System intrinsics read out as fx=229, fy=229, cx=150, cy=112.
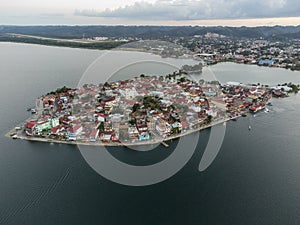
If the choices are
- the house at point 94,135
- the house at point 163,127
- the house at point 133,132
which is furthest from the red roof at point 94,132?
the house at point 163,127

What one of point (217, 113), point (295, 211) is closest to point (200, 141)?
point (217, 113)

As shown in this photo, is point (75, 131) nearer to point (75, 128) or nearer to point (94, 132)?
point (75, 128)

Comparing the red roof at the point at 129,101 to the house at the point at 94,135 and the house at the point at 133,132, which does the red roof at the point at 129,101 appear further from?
the house at the point at 94,135

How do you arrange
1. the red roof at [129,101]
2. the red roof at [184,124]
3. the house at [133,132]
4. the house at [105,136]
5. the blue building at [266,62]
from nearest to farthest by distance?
the house at [105,136] → the house at [133,132] → the red roof at [184,124] → the red roof at [129,101] → the blue building at [266,62]

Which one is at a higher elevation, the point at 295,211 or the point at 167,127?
the point at 167,127

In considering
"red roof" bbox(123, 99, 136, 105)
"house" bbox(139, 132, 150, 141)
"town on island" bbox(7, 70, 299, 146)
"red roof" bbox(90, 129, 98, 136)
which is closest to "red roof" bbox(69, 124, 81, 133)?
"town on island" bbox(7, 70, 299, 146)

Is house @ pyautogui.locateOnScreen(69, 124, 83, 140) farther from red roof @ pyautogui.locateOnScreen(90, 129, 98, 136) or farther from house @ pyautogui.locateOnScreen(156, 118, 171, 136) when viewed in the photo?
house @ pyautogui.locateOnScreen(156, 118, 171, 136)

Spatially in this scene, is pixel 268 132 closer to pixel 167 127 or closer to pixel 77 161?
pixel 167 127
